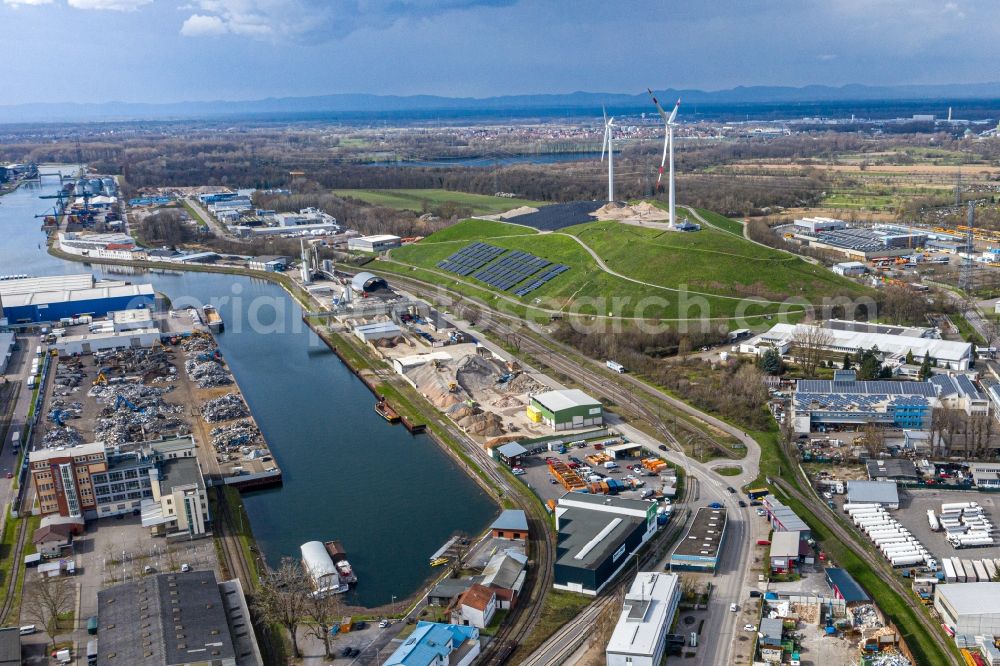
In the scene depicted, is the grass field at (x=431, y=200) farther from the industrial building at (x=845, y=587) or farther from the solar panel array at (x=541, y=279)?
the industrial building at (x=845, y=587)

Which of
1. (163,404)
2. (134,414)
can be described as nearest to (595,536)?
(134,414)

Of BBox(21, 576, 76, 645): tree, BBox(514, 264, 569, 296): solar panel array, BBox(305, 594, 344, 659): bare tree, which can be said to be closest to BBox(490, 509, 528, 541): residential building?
BBox(305, 594, 344, 659): bare tree

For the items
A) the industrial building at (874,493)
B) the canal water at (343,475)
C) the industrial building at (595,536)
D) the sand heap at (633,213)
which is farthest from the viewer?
the sand heap at (633,213)

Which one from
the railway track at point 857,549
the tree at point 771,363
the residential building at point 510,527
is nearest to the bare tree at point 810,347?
the tree at point 771,363

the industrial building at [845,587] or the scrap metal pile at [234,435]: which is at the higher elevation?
the scrap metal pile at [234,435]

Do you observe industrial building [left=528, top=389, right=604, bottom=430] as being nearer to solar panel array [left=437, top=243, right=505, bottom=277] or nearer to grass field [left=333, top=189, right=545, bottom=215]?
solar panel array [left=437, top=243, right=505, bottom=277]

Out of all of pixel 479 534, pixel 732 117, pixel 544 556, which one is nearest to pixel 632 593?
pixel 544 556
